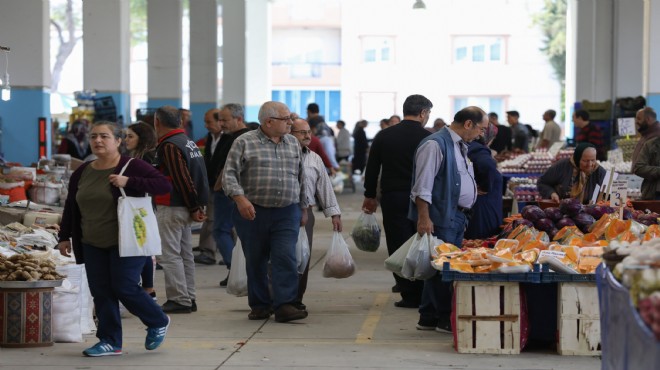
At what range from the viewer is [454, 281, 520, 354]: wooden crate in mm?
8562

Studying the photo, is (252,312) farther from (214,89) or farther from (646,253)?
(214,89)

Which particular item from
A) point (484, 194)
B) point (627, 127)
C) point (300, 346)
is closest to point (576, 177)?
point (484, 194)

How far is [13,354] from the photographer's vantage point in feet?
28.0

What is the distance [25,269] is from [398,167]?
3.56 m

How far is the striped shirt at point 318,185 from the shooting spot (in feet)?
34.5

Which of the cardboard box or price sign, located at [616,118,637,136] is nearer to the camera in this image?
the cardboard box

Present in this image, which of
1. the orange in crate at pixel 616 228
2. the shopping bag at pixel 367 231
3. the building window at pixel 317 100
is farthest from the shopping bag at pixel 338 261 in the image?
the building window at pixel 317 100

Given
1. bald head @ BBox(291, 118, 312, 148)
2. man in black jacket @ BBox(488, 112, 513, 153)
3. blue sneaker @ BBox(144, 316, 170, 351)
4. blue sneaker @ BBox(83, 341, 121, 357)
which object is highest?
bald head @ BBox(291, 118, 312, 148)

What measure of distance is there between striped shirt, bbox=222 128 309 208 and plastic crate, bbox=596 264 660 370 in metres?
3.85

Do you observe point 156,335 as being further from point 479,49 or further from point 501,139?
point 479,49

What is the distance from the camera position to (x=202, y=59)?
33.7 metres

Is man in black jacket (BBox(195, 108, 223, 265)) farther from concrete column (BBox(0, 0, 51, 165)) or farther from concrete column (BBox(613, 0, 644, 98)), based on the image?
concrete column (BBox(613, 0, 644, 98))

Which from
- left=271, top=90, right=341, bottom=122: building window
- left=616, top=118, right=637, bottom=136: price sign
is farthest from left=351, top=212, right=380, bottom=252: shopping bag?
left=271, top=90, right=341, bottom=122: building window

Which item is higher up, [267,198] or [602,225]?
[267,198]
